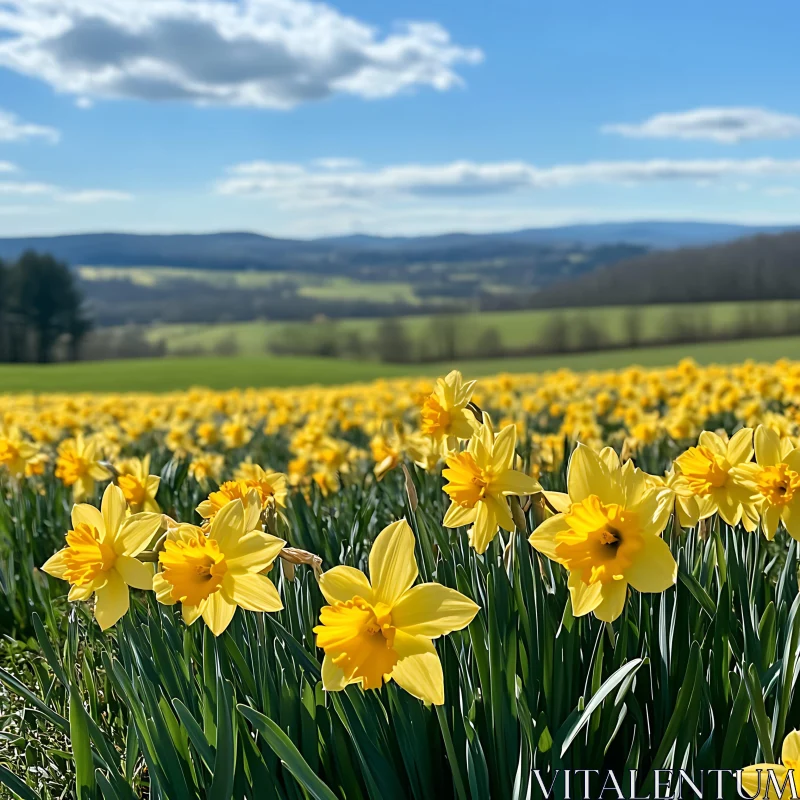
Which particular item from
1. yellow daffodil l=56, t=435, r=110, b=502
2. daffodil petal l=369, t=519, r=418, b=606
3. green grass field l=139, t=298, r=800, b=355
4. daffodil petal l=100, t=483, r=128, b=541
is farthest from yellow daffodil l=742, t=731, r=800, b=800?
green grass field l=139, t=298, r=800, b=355

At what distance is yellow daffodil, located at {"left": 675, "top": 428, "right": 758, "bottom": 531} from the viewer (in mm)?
1660

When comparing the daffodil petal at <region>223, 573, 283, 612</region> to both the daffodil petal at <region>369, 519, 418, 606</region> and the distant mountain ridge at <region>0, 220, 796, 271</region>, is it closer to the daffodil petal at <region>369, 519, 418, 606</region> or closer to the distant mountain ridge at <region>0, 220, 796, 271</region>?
the daffodil petal at <region>369, 519, 418, 606</region>

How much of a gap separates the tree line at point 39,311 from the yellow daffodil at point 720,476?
193 ft

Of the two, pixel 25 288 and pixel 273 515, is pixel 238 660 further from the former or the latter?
pixel 25 288

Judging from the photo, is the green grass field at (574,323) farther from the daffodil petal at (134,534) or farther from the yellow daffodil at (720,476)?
the daffodil petal at (134,534)

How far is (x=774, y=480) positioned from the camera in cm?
166

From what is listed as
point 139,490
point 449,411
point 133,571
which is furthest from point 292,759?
point 139,490

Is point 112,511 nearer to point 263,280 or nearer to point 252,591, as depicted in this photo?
point 252,591

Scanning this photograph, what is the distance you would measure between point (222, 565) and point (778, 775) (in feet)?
2.89

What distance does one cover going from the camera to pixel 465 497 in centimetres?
158

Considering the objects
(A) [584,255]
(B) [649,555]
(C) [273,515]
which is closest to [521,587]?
(B) [649,555]

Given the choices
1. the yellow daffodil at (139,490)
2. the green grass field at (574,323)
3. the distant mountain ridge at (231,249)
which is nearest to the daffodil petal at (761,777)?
the yellow daffodil at (139,490)

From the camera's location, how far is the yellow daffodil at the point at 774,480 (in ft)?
5.41

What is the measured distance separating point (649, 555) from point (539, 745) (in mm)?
385
